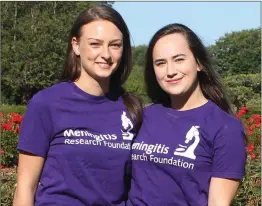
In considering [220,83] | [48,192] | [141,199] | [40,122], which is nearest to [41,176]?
[48,192]

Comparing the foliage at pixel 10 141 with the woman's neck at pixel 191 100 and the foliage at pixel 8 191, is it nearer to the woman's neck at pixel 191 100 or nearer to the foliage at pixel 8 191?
the foliage at pixel 8 191

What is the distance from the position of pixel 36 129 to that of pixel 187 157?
0.65 metres

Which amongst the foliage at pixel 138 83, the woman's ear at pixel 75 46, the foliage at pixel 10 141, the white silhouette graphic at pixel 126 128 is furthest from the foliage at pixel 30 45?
the white silhouette graphic at pixel 126 128

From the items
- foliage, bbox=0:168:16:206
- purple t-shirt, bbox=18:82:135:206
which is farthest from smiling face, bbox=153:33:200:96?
foliage, bbox=0:168:16:206

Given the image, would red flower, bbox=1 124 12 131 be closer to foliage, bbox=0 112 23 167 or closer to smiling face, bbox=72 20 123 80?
foliage, bbox=0 112 23 167

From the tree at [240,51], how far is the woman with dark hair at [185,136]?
52803 mm

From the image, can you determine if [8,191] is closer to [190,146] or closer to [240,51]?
[190,146]

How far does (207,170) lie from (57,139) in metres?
0.65

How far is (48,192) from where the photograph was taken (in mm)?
2512

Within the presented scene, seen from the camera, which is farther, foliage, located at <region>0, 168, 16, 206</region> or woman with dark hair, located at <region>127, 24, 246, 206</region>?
foliage, located at <region>0, 168, 16, 206</region>

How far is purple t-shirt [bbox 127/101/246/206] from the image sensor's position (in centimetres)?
237

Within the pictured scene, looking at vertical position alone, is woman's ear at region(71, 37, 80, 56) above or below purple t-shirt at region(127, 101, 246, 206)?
above

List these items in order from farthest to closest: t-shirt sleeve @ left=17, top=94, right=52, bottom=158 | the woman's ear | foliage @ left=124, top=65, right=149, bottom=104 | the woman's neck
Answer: foliage @ left=124, top=65, right=149, bottom=104
the woman's ear
the woman's neck
t-shirt sleeve @ left=17, top=94, right=52, bottom=158

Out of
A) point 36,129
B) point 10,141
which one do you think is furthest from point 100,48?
point 10,141
